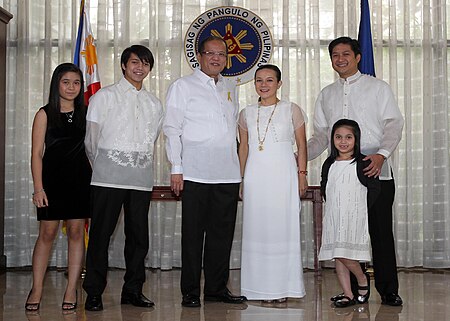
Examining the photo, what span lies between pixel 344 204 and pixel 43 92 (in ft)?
11.0

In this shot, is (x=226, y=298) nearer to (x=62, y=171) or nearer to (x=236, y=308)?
(x=236, y=308)

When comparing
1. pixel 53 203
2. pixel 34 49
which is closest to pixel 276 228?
pixel 53 203

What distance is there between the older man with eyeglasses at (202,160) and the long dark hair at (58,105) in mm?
502

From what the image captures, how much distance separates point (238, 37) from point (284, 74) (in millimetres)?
532

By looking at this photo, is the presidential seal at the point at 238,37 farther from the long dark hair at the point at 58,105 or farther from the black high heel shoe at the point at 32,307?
the black high heel shoe at the point at 32,307

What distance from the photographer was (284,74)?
6.79 m

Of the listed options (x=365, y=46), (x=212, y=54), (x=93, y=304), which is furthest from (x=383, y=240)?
(x=365, y=46)

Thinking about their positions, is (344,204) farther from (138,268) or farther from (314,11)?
(314,11)

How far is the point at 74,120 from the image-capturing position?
4.37 meters

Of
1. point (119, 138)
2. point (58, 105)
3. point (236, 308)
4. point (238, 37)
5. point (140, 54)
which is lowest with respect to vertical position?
point (236, 308)

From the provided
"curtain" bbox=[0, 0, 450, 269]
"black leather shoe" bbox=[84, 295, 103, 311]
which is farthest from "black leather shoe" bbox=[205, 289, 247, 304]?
"curtain" bbox=[0, 0, 450, 269]

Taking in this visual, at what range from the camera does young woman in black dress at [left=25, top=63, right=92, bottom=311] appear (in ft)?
14.1

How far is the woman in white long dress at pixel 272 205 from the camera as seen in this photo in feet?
15.2

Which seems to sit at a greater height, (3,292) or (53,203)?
(53,203)
